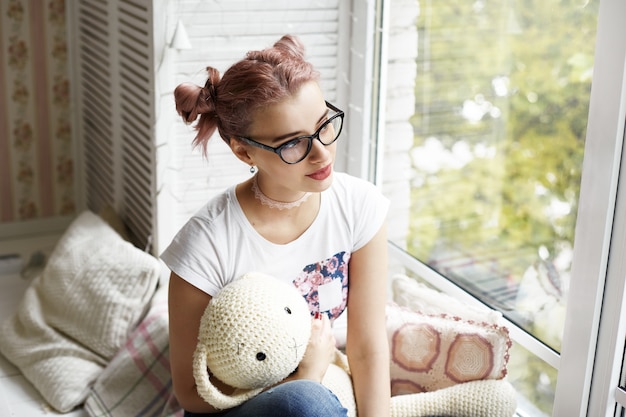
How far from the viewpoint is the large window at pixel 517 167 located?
161 cm

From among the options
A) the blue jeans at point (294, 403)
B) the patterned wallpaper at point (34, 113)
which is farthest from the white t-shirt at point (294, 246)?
the patterned wallpaper at point (34, 113)

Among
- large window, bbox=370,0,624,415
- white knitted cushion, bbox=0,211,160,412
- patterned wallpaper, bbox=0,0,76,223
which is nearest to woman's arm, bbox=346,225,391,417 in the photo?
large window, bbox=370,0,624,415

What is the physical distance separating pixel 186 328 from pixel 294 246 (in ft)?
0.89

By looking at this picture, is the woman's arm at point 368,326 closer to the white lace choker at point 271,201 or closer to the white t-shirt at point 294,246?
the white t-shirt at point 294,246

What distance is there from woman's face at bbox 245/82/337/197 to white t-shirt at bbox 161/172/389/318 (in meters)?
0.15

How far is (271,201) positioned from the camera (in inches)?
65.4

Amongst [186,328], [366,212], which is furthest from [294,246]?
[186,328]

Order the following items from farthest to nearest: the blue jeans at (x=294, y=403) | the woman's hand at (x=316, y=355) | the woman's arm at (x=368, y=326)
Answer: the woman's arm at (x=368, y=326), the woman's hand at (x=316, y=355), the blue jeans at (x=294, y=403)

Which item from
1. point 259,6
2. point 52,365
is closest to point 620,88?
point 259,6

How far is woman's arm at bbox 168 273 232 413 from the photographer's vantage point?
159 centimetres

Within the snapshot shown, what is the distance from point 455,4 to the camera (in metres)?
2.07

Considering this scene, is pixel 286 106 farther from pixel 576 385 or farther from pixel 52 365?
Result: pixel 52 365

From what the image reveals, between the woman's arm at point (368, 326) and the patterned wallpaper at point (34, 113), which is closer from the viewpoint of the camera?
the woman's arm at point (368, 326)

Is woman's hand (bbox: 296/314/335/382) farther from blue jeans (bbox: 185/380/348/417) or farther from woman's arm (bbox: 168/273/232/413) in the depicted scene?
woman's arm (bbox: 168/273/232/413)
